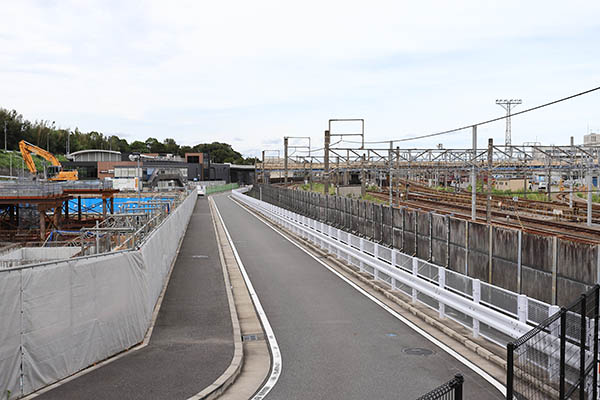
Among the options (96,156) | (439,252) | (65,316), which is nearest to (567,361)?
(65,316)

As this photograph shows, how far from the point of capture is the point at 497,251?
1256 centimetres

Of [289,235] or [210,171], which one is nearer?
[289,235]

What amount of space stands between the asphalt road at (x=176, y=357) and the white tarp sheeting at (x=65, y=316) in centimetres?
35

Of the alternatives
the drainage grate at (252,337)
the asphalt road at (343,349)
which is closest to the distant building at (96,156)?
the asphalt road at (343,349)

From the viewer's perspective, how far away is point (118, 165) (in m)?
118

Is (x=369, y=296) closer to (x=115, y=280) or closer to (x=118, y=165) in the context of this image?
(x=115, y=280)

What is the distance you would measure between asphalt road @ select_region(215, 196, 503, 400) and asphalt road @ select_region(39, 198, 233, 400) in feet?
3.80

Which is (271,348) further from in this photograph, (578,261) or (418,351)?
(578,261)

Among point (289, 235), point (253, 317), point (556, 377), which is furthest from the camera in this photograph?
point (289, 235)

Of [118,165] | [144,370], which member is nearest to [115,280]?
[144,370]

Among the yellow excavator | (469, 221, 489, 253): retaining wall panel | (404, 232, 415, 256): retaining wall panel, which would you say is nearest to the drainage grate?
(469, 221, 489, 253): retaining wall panel

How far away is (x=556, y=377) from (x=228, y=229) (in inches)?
Result: 1205

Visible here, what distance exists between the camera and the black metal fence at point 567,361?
6.74 meters

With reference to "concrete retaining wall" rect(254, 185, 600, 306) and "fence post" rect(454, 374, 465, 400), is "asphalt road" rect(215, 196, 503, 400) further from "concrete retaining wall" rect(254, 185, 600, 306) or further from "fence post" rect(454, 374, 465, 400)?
"fence post" rect(454, 374, 465, 400)
